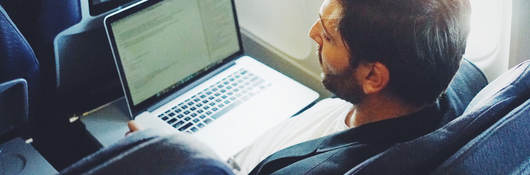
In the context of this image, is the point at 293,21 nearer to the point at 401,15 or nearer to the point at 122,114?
the point at 122,114

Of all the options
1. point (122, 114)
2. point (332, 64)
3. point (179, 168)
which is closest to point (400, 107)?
point (332, 64)

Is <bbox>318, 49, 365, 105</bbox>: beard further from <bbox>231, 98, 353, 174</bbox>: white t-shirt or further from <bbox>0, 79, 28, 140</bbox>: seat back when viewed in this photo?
<bbox>0, 79, 28, 140</bbox>: seat back

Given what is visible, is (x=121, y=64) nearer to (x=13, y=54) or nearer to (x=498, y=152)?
(x=13, y=54)

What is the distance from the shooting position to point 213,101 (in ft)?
5.32

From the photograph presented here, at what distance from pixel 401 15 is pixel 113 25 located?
70cm

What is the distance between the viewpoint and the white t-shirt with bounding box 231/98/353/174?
1394 millimetres

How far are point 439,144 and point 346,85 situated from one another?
36 cm

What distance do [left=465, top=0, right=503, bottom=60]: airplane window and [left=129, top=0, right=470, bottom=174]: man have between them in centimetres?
34

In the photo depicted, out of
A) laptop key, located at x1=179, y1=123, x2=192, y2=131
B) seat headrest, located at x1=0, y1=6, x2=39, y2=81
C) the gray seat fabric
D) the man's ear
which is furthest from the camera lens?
laptop key, located at x1=179, y1=123, x2=192, y2=131

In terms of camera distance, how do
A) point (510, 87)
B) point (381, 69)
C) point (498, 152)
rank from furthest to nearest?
point (381, 69) → point (510, 87) → point (498, 152)

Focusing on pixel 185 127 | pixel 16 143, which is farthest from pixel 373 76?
pixel 16 143

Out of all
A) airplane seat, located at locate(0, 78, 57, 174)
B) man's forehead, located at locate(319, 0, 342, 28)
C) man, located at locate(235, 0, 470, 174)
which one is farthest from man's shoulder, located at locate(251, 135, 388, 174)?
airplane seat, located at locate(0, 78, 57, 174)

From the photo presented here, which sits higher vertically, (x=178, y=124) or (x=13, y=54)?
(x=13, y=54)

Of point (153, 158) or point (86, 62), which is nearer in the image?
point (153, 158)
